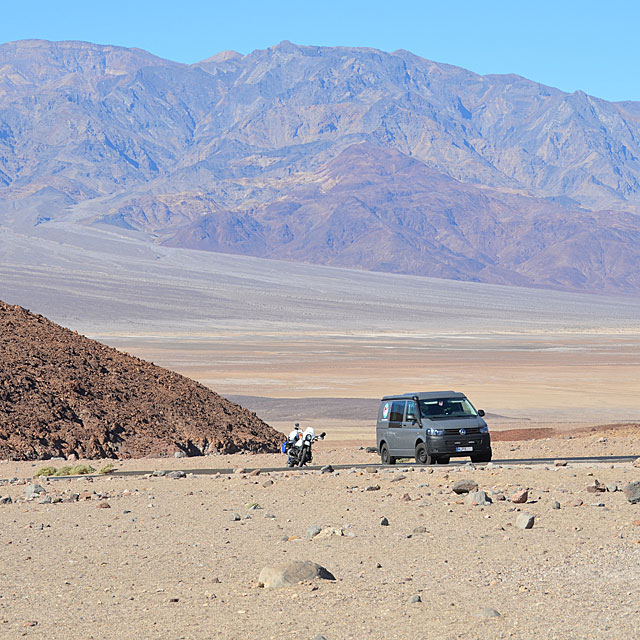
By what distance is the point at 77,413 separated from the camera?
969 inches

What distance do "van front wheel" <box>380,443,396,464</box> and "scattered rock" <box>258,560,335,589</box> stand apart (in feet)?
34.5

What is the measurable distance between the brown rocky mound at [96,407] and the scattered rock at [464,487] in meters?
11.9

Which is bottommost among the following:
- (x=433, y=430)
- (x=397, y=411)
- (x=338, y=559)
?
(x=338, y=559)

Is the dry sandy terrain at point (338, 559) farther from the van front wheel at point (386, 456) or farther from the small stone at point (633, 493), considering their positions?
the van front wheel at point (386, 456)

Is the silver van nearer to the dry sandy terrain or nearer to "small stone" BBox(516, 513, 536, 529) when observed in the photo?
the dry sandy terrain

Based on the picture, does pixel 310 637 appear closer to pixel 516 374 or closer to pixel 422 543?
pixel 422 543

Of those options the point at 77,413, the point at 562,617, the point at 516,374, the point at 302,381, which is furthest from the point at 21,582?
the point at 516,374

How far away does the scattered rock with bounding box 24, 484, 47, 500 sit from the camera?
1555 cm

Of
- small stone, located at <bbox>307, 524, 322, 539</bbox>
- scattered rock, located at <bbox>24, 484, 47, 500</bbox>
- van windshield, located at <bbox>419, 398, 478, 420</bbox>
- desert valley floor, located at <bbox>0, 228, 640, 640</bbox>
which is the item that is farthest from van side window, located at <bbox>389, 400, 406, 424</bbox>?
small stone, located at <bbox>307, 524, 322, 539</bbox>

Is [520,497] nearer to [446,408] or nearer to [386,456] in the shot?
[446,408]

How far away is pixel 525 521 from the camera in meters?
11.0

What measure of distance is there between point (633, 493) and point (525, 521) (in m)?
1.78

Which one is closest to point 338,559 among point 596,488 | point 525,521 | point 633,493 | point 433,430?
point 525,521

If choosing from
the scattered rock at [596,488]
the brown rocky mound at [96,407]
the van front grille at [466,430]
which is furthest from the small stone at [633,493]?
the brown rocky mound at [96,407]
